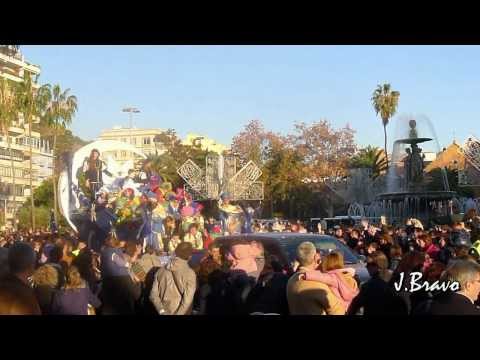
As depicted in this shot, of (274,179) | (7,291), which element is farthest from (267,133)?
(7,291)

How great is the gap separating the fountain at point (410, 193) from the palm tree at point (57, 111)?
3.21m

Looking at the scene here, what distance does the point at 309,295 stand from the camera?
6309 millimetres

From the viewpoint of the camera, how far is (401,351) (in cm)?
640

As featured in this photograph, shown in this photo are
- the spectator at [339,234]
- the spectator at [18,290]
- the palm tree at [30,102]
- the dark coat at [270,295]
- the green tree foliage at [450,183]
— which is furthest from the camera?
the palm tree at [30,102]

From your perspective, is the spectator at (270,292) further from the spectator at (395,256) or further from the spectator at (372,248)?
the spectator at (395,256)

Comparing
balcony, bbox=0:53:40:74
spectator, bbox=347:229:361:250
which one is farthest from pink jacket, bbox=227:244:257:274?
balcony, bbox=0:53:40:74

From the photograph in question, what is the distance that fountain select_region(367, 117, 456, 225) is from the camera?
314 inches

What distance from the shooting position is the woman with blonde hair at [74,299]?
6965 mm

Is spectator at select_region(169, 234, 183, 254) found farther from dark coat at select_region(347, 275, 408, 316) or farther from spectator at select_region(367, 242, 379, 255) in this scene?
dark coat at select_region(347, 275, 408, 316)

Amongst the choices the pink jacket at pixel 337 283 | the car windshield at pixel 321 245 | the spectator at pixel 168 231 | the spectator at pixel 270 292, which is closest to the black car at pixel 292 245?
the car windshield at pixel 321 245

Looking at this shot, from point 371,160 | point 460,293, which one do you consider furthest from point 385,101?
point 460,293

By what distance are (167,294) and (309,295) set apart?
1.53 m
